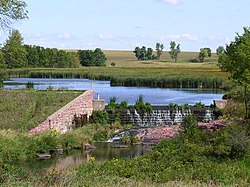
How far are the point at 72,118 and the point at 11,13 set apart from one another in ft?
38.5

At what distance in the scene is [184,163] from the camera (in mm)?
17516

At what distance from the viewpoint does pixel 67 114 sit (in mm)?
30906

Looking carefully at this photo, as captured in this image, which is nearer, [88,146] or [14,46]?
[88,146]

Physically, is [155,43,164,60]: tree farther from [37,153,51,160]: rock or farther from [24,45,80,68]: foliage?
[37,153,51,160]: rock

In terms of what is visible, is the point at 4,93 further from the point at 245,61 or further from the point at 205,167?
the point at 205,167

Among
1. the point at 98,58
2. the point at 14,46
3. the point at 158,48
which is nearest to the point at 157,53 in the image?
the point at 158,48

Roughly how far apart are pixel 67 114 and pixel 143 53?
142819mm

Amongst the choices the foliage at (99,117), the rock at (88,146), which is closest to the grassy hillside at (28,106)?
the foliage at (99,117)

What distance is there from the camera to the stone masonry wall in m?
27.8

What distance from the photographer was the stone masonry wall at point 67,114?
2782cm

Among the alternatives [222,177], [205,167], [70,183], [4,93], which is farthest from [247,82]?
[70,183]

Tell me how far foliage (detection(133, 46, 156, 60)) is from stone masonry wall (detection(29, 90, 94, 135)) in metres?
136

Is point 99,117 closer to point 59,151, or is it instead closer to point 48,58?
point 59,151

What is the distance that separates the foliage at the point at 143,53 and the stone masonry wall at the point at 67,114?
136127mm
